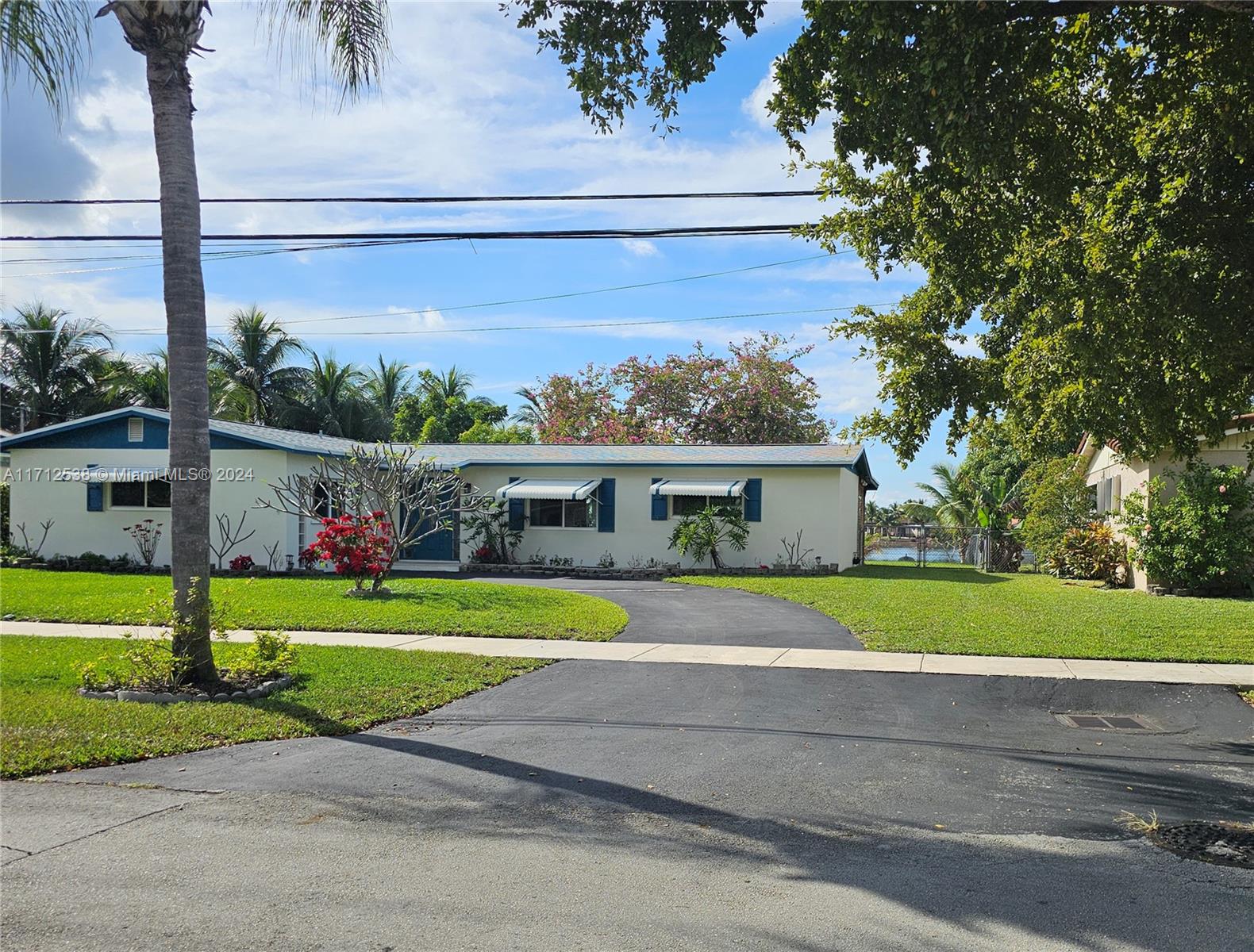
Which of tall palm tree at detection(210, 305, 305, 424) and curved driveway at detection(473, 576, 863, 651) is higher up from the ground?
tall palm tree at detection(210, 305, 305, 424)

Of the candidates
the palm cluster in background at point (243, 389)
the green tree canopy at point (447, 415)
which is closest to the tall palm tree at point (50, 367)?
the palm cluster in background at point (243, 389)

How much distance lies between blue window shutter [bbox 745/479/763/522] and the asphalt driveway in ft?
50.3

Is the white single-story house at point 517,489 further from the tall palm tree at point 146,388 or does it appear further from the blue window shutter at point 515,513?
the tall palm tree at point 146,388

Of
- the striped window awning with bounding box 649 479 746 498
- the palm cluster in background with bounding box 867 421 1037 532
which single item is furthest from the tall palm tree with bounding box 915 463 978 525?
the striped window awning with bounding box 649 479 746 498

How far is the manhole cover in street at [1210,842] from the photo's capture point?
491 cm

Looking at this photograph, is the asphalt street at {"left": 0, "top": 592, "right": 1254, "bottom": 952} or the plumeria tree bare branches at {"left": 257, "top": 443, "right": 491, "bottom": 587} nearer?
the asphalt street at {"left": 0, "top": 592, "right": 1254, "bottom": 952}

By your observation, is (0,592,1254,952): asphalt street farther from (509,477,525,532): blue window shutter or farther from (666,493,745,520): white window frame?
(509,477,525,532): blue window shutter

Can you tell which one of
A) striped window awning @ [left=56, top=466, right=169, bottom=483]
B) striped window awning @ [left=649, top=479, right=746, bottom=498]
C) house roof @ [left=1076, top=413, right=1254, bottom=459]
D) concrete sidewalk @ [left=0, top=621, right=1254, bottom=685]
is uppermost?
house roof @ [left=1076, top=413, right=1254, bottom=459]

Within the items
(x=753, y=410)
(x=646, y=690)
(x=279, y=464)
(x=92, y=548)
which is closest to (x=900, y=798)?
(x=646, y=690)

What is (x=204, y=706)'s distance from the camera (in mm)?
7961

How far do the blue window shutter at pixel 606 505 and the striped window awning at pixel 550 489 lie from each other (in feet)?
0.72

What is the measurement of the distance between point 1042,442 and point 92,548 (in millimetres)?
20472

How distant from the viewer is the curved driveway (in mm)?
12531

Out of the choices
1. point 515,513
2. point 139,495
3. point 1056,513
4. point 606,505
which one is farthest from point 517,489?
point 1056,513
